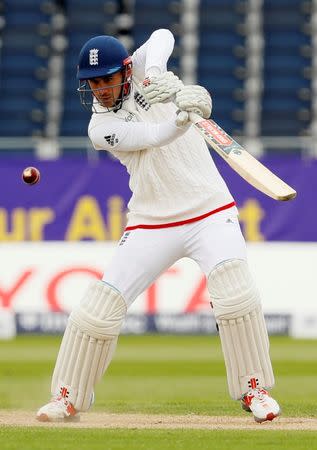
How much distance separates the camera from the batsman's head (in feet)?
22.8

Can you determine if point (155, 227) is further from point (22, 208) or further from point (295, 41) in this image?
point (295, 41)

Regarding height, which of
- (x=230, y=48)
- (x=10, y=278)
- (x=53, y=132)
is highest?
(x=230, y=48)

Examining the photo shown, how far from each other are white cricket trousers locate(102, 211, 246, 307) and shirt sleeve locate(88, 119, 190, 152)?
50cm

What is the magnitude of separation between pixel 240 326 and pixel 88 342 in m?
0.83

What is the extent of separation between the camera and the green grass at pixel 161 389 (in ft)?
20.7

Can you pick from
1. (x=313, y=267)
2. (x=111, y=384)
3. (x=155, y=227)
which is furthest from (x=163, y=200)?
(x=313, y=267)

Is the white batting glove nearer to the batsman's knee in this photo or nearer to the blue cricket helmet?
the blue cricket helmet

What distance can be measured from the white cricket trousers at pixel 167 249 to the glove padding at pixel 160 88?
0.72 meters

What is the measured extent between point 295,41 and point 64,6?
337cm

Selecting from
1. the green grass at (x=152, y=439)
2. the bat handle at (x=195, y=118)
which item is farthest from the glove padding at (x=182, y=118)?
the green grass at (x=152, y=439)

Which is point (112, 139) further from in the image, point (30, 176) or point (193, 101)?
point (30, 176)

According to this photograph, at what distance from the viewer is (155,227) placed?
277 inches

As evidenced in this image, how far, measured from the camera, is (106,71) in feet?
22.8

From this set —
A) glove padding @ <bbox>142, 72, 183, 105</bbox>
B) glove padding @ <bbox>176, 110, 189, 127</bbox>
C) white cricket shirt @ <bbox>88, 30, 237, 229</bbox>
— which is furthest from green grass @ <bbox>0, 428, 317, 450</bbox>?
glove padding @ <bbox>142, 72, 183, 105</bbox>
